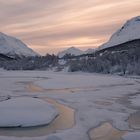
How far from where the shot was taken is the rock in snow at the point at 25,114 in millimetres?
15688

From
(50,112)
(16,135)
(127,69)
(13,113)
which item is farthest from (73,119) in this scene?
(127,69)

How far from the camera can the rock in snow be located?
15688 millimetres

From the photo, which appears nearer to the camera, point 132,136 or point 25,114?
point 132,136

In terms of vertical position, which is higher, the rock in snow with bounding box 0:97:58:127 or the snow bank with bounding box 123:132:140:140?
the rock in snow with bounding box 0:97:58:127

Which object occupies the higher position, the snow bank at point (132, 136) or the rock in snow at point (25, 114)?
the rock in snow at point (25, 114)

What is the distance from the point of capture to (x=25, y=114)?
17.0 metres

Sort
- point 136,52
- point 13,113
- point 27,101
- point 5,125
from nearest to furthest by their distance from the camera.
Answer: point 5,125
point 13,113
point 27,101
point 136,52

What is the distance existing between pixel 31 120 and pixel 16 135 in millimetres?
2065

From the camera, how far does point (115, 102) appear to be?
22.9 m

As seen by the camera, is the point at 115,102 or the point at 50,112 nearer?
the point at 50,112

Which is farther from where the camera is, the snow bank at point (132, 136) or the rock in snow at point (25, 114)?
the rock in snow at point (25, 114)

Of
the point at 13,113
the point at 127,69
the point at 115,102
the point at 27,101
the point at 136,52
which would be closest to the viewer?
the point at 13,113

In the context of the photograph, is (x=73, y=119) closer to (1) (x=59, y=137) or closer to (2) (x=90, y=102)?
(1) (x=59, y=137)

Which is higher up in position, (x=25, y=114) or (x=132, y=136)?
(x=25, y=114)
